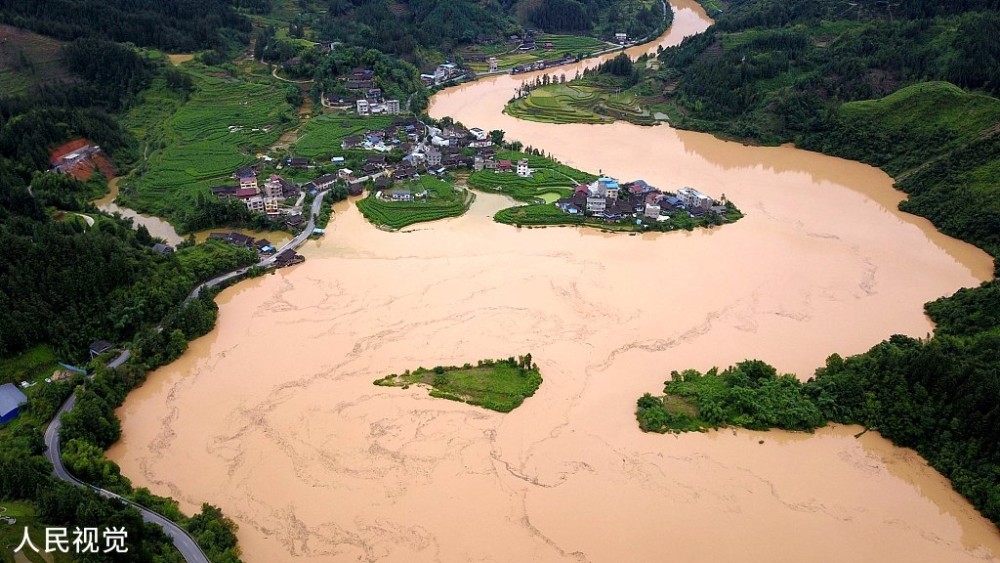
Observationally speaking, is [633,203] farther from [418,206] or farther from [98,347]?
[98,347]

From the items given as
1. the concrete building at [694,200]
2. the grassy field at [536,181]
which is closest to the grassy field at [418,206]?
the grassy field at [536,181]

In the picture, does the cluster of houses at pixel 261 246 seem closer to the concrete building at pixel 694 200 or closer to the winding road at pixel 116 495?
the winding road at pixel 116 495

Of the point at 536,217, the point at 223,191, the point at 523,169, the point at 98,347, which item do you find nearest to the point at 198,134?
the point at 223,191

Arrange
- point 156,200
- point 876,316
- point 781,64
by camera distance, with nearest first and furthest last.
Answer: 1. point 876,316
2. point 156,200
3. point 781,64

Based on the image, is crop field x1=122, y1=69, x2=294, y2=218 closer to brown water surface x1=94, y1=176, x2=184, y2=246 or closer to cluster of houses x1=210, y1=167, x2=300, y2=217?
brown water surface x1=94, y1=176, x2=184, y2=246

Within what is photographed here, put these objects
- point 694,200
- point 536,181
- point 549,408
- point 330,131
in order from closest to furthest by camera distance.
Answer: point 549,408, point 694,200, point 536,181, point 330,131

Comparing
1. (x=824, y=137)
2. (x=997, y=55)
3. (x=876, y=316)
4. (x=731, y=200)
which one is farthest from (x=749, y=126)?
(x=876, y=316)

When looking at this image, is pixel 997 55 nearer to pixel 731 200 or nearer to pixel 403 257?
pixel 731 200
